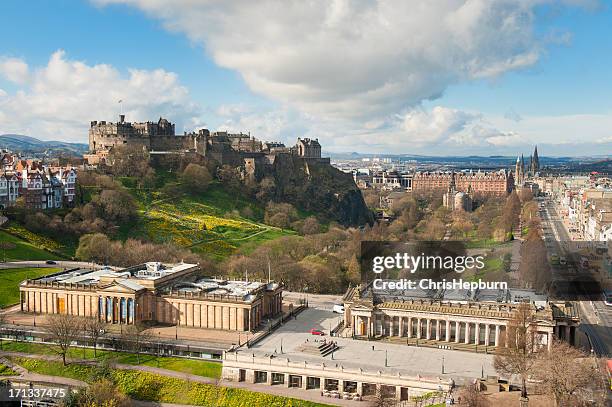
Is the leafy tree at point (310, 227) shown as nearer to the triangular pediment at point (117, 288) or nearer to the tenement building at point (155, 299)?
the tenement building at point (155, 299)

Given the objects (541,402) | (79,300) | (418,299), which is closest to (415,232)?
(418,299)

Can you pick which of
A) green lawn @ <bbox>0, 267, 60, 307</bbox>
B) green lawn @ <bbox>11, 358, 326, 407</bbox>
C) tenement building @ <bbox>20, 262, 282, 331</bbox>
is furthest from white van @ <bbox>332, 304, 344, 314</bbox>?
green lawn @ <bbox>0, 267, 60, 307</bbox>

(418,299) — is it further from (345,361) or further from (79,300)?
(79,300)

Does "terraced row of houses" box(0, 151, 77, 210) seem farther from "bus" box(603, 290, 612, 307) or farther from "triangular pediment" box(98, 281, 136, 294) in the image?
"bus" box(603, 290, 612, 307)

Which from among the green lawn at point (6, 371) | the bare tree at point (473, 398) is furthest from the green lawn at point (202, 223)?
the bare tree at point (473, 398)

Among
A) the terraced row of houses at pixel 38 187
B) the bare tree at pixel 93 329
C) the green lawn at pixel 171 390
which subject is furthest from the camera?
the terraced row of houses at pixel 38 187

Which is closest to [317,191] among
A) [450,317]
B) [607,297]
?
[607,297]
